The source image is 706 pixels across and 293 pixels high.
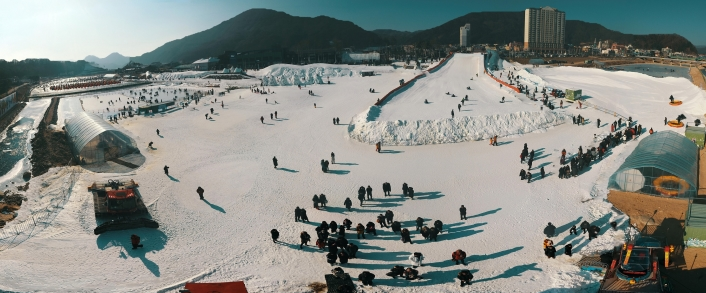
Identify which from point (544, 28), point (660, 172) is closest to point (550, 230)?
point (660, 172)

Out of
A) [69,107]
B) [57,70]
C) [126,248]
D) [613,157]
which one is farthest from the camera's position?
[57,70]

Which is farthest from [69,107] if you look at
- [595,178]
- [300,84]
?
[595,178]

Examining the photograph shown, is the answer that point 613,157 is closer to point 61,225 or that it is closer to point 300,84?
point 61,225

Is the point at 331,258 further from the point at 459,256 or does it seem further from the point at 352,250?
the point at 459,256

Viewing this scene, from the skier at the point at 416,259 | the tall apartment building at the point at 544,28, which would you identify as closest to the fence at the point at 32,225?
the skier at the point at 416,259

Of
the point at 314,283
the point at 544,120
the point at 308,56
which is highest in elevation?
the point at 308,56

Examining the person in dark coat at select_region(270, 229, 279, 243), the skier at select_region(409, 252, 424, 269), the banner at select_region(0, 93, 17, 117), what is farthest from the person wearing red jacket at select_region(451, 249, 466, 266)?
the banner at select_region(0, 93, 17, 117)

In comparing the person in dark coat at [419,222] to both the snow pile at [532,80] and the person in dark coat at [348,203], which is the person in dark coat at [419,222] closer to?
the person in dark coat at [348,203]
